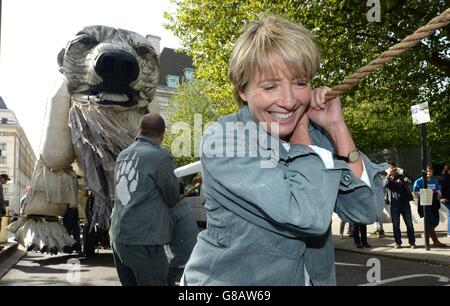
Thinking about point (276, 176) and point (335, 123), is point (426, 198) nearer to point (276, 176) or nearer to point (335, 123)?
point (335, 123)

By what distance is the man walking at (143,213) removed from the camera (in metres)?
3.26

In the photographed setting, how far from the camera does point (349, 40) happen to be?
10969mm

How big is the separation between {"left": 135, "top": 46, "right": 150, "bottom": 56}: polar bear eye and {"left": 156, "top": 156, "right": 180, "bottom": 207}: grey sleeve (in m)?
2.91

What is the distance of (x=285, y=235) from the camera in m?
1.35

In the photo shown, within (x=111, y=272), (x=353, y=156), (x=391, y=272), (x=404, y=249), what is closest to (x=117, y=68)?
(x=111, y=272)

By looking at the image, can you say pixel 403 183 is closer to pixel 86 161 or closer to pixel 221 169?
pixel 86 161

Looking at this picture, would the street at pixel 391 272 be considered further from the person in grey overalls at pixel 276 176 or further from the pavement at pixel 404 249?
the person in grey overalls at pixel 276 176

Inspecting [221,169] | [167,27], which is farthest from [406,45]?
[167,27]

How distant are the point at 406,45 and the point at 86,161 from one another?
4996mm

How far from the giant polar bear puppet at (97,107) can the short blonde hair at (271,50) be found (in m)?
4.32

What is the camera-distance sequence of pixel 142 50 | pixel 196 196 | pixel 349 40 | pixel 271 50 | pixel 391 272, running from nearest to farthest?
pixel 271 50
pixel 142 50
pixel 391 272
pixel 349 40
pixel 196 196

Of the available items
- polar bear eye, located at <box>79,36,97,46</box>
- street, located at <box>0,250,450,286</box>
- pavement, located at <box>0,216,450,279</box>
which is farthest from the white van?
polar bear eye, located at <box>79,36,97,46</box>

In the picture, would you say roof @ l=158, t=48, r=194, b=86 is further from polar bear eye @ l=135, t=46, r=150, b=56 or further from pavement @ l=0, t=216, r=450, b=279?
polar bear eye @ l=135, t=46, r=150, b=56

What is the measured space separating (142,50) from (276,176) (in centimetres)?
508
